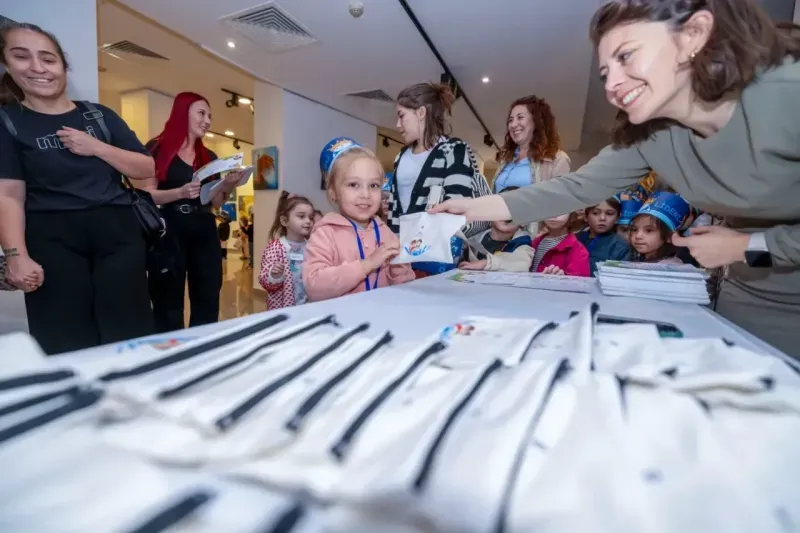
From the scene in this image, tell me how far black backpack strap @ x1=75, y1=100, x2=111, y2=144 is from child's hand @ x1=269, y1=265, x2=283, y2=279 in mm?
816

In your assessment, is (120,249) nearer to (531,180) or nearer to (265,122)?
(531,180)

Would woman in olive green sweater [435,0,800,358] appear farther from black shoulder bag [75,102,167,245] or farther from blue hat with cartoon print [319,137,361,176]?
black shoulder bag [75,102,167,245]

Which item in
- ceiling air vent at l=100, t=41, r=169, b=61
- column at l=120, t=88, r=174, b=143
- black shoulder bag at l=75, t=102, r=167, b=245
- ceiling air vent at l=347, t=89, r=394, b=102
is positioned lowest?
black shoulder bag at l=75, t=102, r=167, b=245

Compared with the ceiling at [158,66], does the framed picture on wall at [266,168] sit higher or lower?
lower

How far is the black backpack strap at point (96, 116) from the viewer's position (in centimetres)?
117

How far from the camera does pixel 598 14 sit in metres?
0.80

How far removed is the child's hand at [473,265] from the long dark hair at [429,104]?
0.46 m

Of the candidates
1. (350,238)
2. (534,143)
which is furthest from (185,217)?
(534,143)

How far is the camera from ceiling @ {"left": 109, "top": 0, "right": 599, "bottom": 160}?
8.83 ft

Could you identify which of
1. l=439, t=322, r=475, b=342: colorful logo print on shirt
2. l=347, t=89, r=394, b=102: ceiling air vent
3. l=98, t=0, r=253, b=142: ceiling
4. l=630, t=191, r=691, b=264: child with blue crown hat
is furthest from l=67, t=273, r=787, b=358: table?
l=347, t=89, r=394, b=102: ceiling air vent

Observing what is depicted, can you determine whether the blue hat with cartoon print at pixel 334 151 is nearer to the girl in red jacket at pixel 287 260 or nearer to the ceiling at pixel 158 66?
the girl in red jacket at pixel 287 260

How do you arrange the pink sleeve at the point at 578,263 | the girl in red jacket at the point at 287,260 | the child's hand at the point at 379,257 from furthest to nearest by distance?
the girl in red jacket at the point at 287,260
the pink sleeve at the point at 578,263
the child's hand at the point at 379,257

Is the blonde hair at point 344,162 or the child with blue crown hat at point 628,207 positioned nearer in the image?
the blonde hair at point 344,162

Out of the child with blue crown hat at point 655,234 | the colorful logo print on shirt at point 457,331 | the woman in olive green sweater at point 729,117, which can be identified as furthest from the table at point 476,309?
the child with blue crown hat at point 655,234
